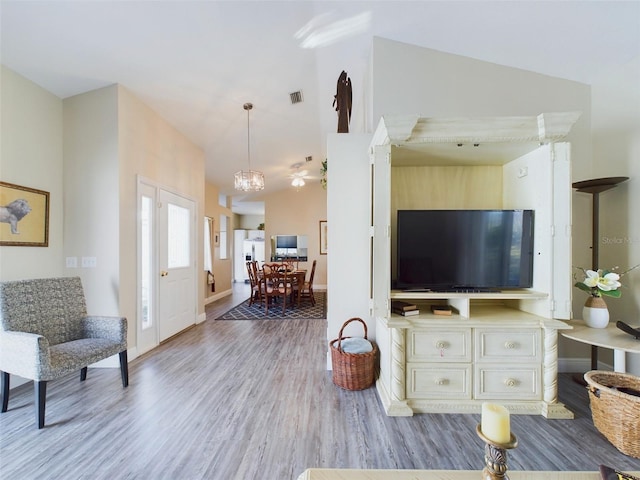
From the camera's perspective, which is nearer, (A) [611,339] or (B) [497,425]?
(B) [497,425]

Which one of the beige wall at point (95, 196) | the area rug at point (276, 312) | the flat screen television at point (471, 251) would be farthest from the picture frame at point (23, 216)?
the flat screen television at point (471, 251)

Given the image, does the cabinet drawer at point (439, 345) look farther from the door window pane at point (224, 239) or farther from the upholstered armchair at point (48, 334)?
the door window pane at point (224, 239)

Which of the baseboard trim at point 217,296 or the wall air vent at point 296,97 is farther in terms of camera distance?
the baseboard trim at point 217,296

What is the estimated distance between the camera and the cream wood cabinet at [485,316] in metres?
2.06

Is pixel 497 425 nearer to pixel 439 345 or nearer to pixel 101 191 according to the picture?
pixel 439 345

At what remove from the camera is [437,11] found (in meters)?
2.33

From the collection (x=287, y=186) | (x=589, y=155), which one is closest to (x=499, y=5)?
(x=589, y=155)

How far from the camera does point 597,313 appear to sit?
2211 mm

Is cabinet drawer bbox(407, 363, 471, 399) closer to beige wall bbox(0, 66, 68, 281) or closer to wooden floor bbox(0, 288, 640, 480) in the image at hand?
wooden floor bbox(0, 288, 640, 480)

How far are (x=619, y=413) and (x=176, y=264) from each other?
184 inches

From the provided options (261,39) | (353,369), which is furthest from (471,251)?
(261,39)

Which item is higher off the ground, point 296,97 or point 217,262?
point 296,97

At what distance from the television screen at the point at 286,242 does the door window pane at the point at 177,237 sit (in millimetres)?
4329

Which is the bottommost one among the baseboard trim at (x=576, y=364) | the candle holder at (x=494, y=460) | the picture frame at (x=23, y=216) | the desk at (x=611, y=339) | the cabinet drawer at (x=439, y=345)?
the baseboard trim at (x=576, y=364)
